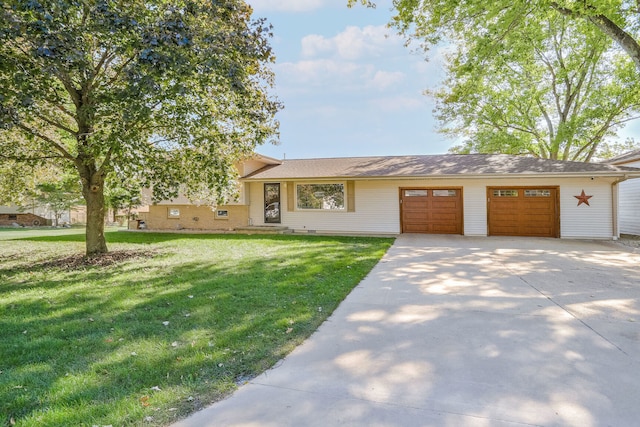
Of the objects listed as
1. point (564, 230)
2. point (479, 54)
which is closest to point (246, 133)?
point (479, 54)

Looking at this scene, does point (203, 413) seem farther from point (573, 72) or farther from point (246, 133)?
point (573, 72)

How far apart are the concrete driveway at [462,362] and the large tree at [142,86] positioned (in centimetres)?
419

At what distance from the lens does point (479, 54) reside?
33.7 ft

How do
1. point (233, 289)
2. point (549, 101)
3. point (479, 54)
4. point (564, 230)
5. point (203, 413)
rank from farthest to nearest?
1. point (549, 101)
2. point (564, 230)
3. point (479, 54)
4. point (233, 289)
5. point (203, 413)

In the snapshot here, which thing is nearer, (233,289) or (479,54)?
(233,289)

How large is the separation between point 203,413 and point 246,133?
670 cm

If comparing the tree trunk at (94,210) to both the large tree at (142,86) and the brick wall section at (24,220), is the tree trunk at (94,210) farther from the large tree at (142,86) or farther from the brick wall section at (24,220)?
the brick wall section at (24,220)

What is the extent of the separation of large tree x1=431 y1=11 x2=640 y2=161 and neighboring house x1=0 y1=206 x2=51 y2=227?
1235 inches

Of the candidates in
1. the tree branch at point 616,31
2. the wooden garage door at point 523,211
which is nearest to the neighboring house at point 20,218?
the wooden garage door at point 523,211

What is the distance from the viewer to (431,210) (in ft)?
43.2

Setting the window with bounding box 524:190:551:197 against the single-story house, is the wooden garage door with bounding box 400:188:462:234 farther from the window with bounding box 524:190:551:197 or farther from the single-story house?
the window with bounding box 524:190:551:197

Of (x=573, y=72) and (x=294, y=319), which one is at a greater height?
(x=573, y=72)

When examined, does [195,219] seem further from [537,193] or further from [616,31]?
[616,31]

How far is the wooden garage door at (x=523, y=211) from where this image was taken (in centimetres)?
→ 1197
